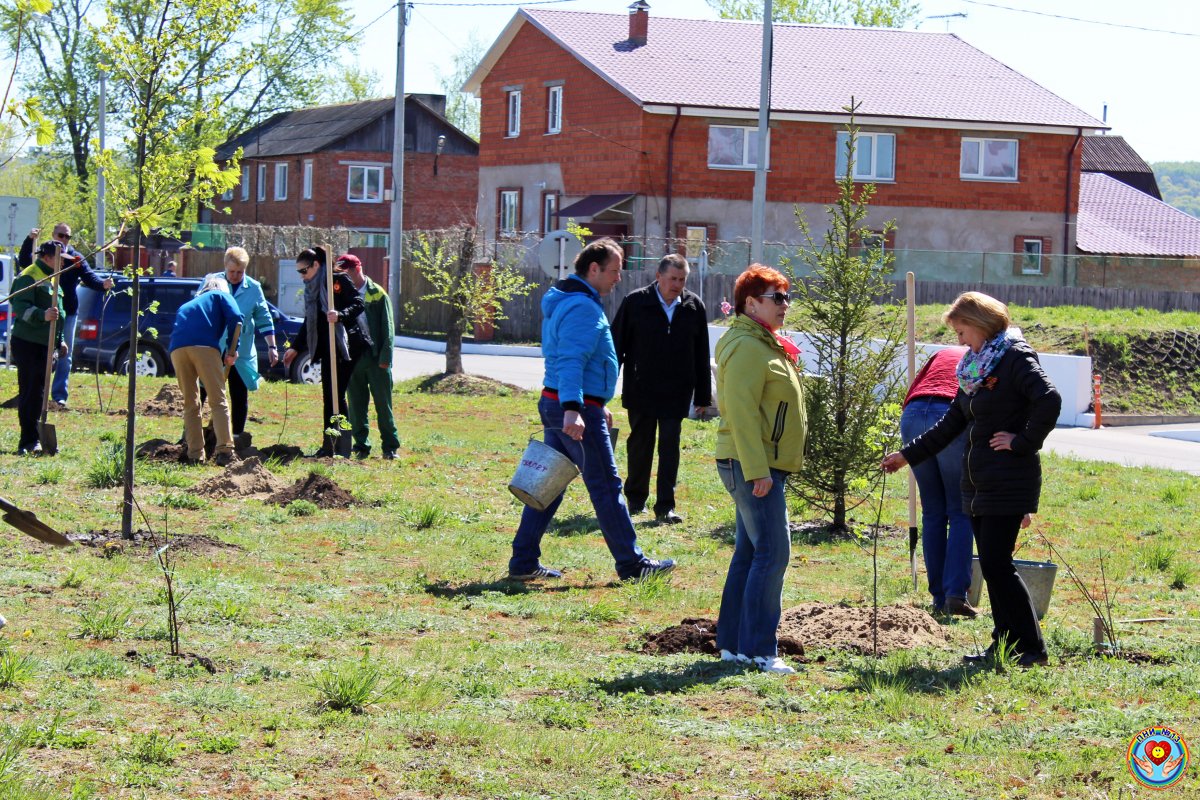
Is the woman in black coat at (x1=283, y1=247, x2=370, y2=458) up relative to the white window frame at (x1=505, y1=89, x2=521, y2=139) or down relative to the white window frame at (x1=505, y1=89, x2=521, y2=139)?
down

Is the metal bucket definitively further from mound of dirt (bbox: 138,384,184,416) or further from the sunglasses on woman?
mound of dirt (bbox: 138,384,184,416)

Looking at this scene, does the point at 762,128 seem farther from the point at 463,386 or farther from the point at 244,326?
the point at 244,326

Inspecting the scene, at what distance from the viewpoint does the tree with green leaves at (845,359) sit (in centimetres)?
1055

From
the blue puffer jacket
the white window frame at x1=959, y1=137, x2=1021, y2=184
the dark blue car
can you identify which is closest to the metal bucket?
the blue puffer jacket

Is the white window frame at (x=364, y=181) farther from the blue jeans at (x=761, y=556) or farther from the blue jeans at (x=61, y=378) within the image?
the blue jeans at (x=761, y=556)

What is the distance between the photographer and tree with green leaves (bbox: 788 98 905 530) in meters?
10.6

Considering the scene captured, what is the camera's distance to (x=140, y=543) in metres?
9.22

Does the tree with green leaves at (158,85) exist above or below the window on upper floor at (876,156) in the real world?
below

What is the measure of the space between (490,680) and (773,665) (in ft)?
4.34

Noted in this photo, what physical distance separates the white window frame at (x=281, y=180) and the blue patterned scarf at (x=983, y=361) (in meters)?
58.6

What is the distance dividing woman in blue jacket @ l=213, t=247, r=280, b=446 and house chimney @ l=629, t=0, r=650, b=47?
3307 centimetres

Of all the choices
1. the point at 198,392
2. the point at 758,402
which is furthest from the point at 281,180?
the point at 758,402

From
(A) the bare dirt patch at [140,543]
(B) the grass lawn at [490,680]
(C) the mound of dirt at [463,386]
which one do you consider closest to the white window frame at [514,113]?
(C) the mound of dirt at [463,386]

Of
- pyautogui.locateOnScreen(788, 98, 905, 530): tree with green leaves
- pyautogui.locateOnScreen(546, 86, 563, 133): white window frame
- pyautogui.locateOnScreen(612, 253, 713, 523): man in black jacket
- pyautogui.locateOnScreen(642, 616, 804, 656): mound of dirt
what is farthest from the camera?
pyautogui.locateOnScreen(546, 86, 563, 133): white window frame
